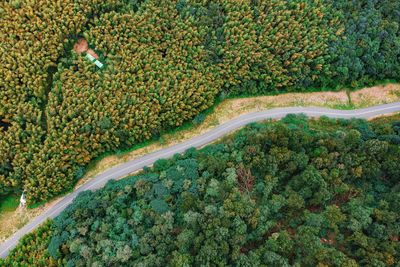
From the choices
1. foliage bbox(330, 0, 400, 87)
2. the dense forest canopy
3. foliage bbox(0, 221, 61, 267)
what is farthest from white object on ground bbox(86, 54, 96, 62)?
foliage bbox(330, 0, 400, 87)

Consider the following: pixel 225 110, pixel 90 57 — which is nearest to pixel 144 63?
pixel 90 57

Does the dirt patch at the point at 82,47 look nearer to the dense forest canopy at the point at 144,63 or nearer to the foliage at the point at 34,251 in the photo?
the dense forest canopy at the point at 144,63

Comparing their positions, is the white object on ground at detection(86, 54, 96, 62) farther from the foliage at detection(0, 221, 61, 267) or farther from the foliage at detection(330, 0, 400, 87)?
the foliage at detection(330, 0, 400, 87)

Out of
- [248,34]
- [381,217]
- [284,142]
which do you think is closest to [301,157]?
[284,142]

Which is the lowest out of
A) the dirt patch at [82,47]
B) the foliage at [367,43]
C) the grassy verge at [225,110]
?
the grassy verge at [225,110]

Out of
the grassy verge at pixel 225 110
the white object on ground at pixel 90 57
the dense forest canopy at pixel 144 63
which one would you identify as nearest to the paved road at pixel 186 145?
the grassy verge at pixel 225 110

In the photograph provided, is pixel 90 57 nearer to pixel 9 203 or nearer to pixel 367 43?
pixel 9 203

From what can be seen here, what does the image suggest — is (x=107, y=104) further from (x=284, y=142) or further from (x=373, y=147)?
(x=373, y=147)
